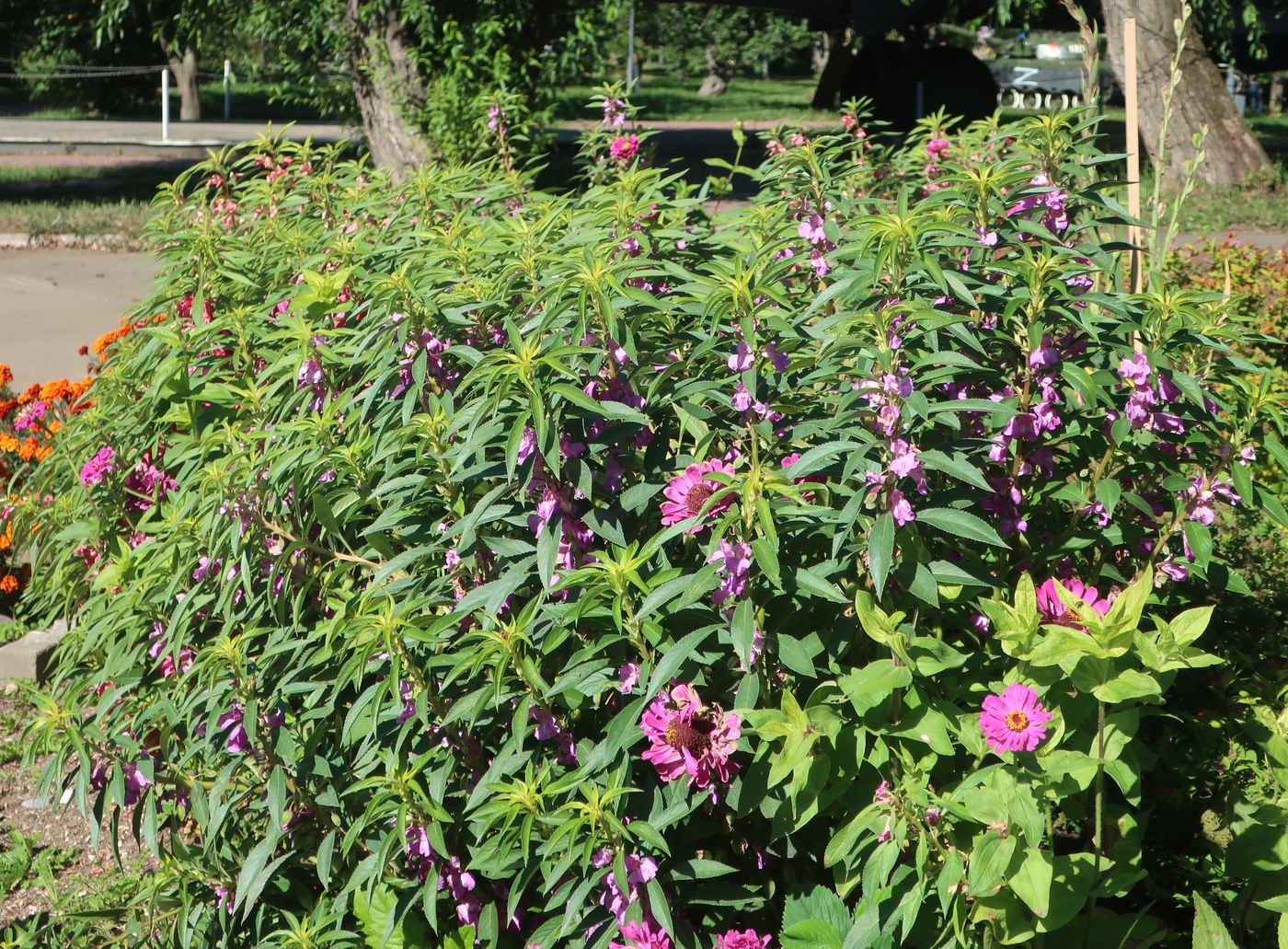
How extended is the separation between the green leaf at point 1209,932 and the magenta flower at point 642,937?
33.1 inches

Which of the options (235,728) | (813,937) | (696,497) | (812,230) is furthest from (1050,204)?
(235,728)

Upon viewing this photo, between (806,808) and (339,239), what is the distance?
69.1 inches

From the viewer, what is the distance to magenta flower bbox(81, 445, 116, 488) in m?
3.07

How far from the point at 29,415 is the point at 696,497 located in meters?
3.50

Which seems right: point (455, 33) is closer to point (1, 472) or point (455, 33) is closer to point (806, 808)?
point (1, 472)

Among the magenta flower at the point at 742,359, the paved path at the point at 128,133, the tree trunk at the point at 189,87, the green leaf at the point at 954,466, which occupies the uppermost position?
the tree trunk at the point at 189,87

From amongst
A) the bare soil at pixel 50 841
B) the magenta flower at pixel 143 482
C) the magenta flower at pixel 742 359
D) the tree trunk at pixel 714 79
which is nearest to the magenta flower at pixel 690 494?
the magenta flower at pixel 742 359

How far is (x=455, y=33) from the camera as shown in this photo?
1095cm

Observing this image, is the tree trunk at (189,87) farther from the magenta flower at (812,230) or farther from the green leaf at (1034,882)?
the green leaf at (1034,882)

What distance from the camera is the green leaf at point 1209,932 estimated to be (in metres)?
2.05

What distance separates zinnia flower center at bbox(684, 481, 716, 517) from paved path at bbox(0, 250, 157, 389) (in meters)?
5.91

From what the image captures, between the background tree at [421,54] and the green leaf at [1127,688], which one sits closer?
the green leaf at [1127,688]

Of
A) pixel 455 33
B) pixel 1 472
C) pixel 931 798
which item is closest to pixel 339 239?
pixel 931 798

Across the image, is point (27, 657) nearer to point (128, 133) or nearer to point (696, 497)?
point (696, 497)
